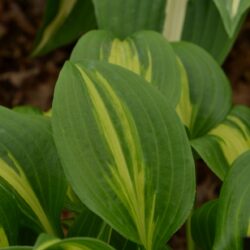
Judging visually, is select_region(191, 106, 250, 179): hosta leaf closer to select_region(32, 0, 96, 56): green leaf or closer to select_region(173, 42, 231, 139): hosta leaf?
select_region(173, 42, 231, 139): hosta leaf

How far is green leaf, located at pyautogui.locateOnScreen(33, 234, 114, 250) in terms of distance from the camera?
0.79 metres

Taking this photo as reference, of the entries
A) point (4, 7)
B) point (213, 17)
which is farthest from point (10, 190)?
point (4, 7)

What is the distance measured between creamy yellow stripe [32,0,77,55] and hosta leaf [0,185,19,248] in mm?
925

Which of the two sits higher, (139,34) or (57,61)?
(139,34)

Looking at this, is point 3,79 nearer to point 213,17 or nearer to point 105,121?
point 213,17

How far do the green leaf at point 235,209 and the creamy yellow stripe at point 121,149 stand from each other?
0.11m

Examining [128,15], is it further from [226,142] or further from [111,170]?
[111,170]

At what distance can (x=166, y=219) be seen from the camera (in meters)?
0.95

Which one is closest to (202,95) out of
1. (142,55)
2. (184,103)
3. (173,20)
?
(184,103)

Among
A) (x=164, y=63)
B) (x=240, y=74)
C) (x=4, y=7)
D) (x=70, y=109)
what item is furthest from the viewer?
(x=4, y=7)

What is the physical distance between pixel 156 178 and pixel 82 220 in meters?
0.15

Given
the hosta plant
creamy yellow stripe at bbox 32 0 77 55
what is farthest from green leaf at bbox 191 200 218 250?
creamy yellow stripe at bbox 32 0 77 55

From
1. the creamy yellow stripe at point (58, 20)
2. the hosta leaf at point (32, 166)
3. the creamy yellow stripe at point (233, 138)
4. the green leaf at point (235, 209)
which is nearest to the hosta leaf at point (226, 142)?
the creamy yellow stripe at point (233, 138)

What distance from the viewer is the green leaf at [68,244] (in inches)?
31.1
